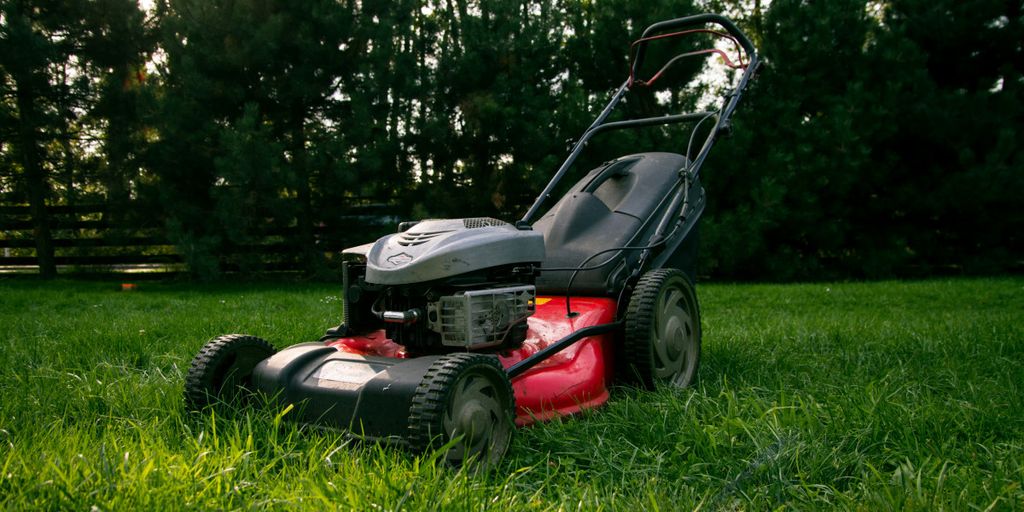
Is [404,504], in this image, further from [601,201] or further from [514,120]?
[514,120]

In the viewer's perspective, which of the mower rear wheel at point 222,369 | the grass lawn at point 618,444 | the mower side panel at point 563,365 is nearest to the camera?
the grass lawn at point 618,444

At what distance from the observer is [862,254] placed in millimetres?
10078

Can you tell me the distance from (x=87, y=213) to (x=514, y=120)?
6.70 meters

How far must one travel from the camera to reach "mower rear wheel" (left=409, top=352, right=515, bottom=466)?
179 cm

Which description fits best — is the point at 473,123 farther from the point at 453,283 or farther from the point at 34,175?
the point at 453,283

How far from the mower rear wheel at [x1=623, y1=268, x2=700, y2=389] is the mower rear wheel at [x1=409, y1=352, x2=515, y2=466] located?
0.88 metres

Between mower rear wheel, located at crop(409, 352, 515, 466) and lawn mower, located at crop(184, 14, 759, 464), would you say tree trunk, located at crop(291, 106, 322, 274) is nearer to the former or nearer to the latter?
lawn mower, located at crop(184, 14, 759, 464)

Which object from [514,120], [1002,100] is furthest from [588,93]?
[1002,100]

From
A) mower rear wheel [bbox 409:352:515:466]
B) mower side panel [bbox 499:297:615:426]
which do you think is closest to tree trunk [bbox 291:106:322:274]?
mower side panel [bbox 499:297:615:426]

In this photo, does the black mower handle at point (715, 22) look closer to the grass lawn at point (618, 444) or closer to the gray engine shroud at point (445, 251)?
the grass lawn at point (618, 444)

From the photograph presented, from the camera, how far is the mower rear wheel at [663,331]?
279cm

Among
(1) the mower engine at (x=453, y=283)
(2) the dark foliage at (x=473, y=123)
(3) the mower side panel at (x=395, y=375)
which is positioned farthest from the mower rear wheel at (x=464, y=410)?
(2) the dark foliage at (x=473, y=123)

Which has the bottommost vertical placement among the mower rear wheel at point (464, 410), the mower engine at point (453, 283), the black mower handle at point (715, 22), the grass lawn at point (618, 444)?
the grass lawn at point (618, 444)

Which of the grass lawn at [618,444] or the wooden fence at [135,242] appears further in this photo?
the wooden fence at [135,242]
